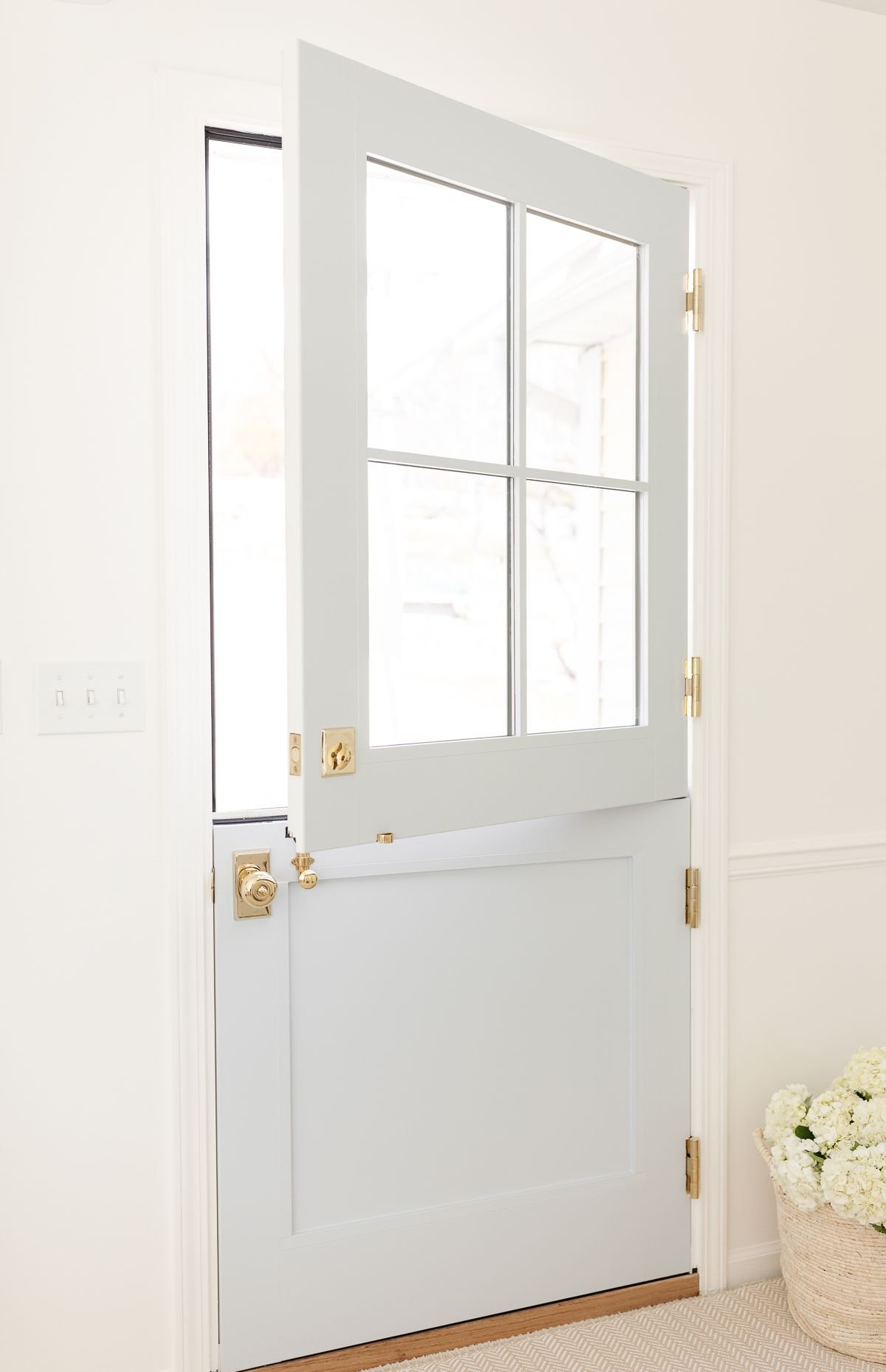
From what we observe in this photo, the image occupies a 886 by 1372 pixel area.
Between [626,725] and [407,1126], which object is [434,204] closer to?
[626,725]

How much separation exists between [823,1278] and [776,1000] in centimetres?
48

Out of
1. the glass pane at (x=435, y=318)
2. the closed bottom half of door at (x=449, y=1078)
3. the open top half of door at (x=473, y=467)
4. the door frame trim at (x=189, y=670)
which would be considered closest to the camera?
the open top half of door at (x=473, y=467)

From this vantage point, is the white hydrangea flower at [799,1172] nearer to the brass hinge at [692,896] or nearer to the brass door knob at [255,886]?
the brass hinge at [692,896]

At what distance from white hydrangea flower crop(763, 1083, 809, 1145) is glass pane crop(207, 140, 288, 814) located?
1103mm

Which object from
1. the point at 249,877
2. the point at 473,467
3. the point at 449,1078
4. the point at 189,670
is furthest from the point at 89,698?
the point at 449,1078

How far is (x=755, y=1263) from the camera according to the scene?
6.52 feet

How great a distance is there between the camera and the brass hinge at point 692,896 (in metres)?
1.91

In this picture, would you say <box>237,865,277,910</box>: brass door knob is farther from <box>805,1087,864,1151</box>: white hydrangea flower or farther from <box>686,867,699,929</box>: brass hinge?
<box>805,1087,864,1151</box>: white hydrangea flower

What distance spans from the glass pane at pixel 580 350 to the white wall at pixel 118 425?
275 millimetres

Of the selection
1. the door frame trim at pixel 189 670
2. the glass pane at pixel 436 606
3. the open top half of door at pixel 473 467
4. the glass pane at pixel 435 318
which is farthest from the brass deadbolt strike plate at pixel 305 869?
the glass pane at pixel 435 318

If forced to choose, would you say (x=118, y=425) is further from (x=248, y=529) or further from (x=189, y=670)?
(x=248, y=529)

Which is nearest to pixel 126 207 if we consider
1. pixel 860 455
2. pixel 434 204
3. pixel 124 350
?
pixel 124 350

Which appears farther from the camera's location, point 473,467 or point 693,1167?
point 693,1167

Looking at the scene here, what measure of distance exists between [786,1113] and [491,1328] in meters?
0.66
